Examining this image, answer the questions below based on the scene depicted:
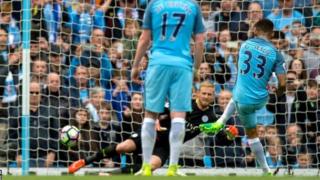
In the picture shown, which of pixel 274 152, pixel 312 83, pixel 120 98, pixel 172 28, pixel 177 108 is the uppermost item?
pixel 172 28

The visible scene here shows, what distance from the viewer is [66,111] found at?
50.5 ft

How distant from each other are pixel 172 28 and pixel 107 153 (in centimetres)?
422

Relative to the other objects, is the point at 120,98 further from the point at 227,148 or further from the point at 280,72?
the point at 280,72

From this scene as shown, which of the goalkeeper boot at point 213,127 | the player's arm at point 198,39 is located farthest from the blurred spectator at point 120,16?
the player's arm at point 198,39

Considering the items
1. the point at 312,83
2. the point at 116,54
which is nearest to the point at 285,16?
the point at 312,83

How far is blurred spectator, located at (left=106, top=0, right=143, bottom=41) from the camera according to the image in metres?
16.2

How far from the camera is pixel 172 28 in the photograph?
33.9 feet

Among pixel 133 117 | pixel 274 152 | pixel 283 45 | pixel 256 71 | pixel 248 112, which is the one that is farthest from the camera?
pixel 283 45

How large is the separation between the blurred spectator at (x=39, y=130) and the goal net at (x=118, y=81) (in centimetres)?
1

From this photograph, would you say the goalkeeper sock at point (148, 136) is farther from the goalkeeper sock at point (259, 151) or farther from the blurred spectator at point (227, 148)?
the blurred spectator at point (227, 148)

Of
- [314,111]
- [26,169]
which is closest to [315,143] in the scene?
[314,111]

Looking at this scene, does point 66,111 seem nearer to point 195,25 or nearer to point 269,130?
point 269,130

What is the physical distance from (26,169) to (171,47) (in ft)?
15.2

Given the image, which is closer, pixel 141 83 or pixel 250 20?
pixel 141 83
